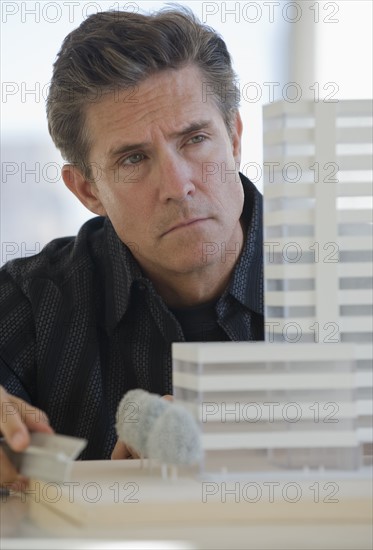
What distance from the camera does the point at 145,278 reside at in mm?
2033

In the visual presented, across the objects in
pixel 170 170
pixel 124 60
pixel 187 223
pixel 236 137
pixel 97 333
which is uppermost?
pixel 124 60

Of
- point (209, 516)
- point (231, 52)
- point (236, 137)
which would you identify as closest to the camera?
point (209, 516)

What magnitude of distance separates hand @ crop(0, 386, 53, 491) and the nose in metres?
0.68

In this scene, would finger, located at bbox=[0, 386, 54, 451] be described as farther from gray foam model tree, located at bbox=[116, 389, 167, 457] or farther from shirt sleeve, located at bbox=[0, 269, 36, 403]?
shirt sleeve, located at bbox=[0, 269, 36, 403]

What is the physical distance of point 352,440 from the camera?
3.48ft

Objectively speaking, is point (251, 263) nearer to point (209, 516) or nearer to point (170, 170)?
point (170, 170)

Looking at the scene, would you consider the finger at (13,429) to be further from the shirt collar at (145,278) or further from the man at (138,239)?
the shirt collar at (145,278)

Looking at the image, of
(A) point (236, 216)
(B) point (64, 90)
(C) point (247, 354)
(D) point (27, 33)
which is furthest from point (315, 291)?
(D) point (27, 33)

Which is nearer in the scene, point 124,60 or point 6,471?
point 6,471

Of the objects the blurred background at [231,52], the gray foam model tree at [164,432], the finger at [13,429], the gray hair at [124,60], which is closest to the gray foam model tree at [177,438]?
the gray foam model tree at [164,432]

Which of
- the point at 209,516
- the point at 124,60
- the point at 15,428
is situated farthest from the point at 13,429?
the point at 124,60

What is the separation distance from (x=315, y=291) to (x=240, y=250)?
0.97m

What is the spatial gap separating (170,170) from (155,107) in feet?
0.52

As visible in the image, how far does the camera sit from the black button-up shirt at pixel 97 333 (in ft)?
6.46
